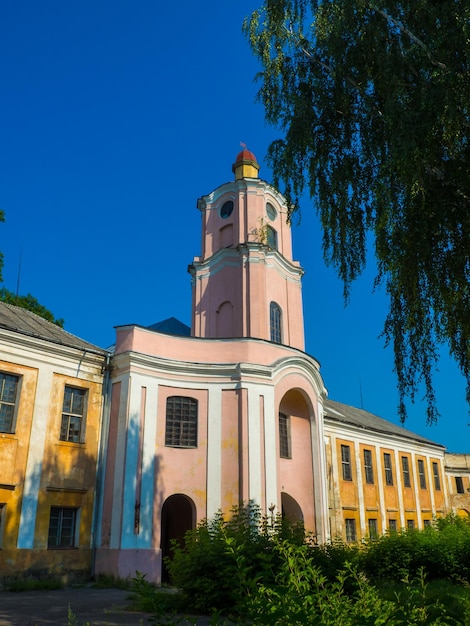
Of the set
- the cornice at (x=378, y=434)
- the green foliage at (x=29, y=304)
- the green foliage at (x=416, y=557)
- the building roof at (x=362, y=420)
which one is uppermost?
the green foliage at (x=29, y=304)

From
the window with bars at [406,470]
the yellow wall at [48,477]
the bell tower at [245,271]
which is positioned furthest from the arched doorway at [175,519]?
the window with bars at [406,470]

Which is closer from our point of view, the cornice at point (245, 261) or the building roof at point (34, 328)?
the building roof at point (34, 328)

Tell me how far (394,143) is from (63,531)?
45.5 ft

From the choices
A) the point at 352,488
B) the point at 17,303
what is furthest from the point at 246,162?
the point at 352,488

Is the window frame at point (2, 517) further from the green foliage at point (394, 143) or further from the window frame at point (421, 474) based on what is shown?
the window frame at point (421, 474)

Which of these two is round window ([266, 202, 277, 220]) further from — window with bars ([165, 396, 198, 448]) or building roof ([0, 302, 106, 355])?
window with bars ([165, 396, 198, 448])

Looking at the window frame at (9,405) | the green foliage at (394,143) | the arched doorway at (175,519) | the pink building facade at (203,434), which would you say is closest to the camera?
the green foliage at (394,143)

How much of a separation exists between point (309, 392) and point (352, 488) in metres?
9.52

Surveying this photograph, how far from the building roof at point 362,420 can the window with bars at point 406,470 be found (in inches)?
53.0

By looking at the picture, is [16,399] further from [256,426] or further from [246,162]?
[246,162]

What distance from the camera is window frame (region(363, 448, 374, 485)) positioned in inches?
1181

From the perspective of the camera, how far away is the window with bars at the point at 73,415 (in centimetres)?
1727

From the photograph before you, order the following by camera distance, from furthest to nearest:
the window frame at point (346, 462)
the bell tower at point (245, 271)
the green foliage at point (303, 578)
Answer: the window frame at point (346, 462) < the bell tower at point (245, 271) < the green foliage at point (303, 578)

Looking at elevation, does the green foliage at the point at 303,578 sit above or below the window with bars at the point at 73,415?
below
